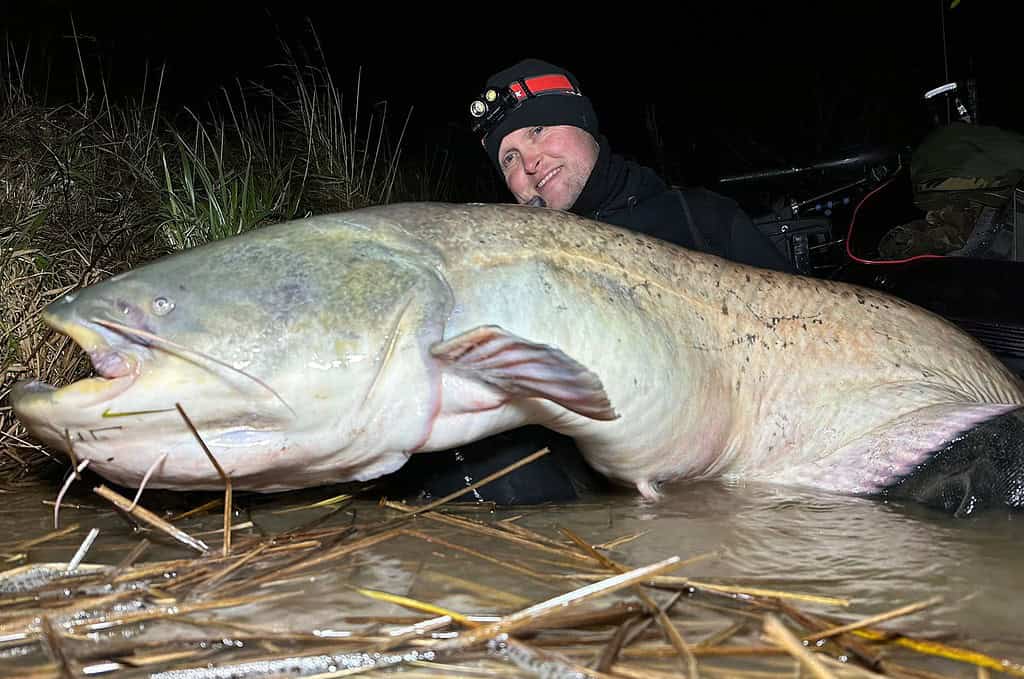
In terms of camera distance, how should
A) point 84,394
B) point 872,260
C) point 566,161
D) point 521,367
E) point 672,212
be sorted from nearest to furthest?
point 84,394 < point 521,367 < point 672,212 < point 566,161 < point 872,260

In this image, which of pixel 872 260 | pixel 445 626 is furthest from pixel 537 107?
pixel 445 626

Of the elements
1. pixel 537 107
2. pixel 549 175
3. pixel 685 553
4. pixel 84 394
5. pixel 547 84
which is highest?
pixel 547 84

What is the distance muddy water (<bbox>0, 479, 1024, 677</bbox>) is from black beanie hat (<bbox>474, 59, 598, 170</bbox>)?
5.81 feet

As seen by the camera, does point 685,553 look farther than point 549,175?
No

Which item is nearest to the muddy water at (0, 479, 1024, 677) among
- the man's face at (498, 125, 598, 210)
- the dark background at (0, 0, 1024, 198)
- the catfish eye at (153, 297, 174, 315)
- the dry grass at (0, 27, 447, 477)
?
the catfish eye at (153, 297, 174, 315)

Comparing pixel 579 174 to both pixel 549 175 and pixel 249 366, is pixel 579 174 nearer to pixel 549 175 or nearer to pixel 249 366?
pixel 549 175

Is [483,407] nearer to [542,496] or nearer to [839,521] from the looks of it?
[542,496]

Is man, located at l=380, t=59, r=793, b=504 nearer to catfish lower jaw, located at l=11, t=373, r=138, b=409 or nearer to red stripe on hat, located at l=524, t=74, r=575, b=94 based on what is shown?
red stripe on hat, located at l=524, t=74, r=575, b=94

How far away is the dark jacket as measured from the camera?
375 centimetres

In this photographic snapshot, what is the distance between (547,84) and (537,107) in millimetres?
123

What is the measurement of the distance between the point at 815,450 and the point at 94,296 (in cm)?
203

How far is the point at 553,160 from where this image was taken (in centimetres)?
396

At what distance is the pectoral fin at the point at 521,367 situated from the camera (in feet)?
6.75

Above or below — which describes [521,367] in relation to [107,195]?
below
